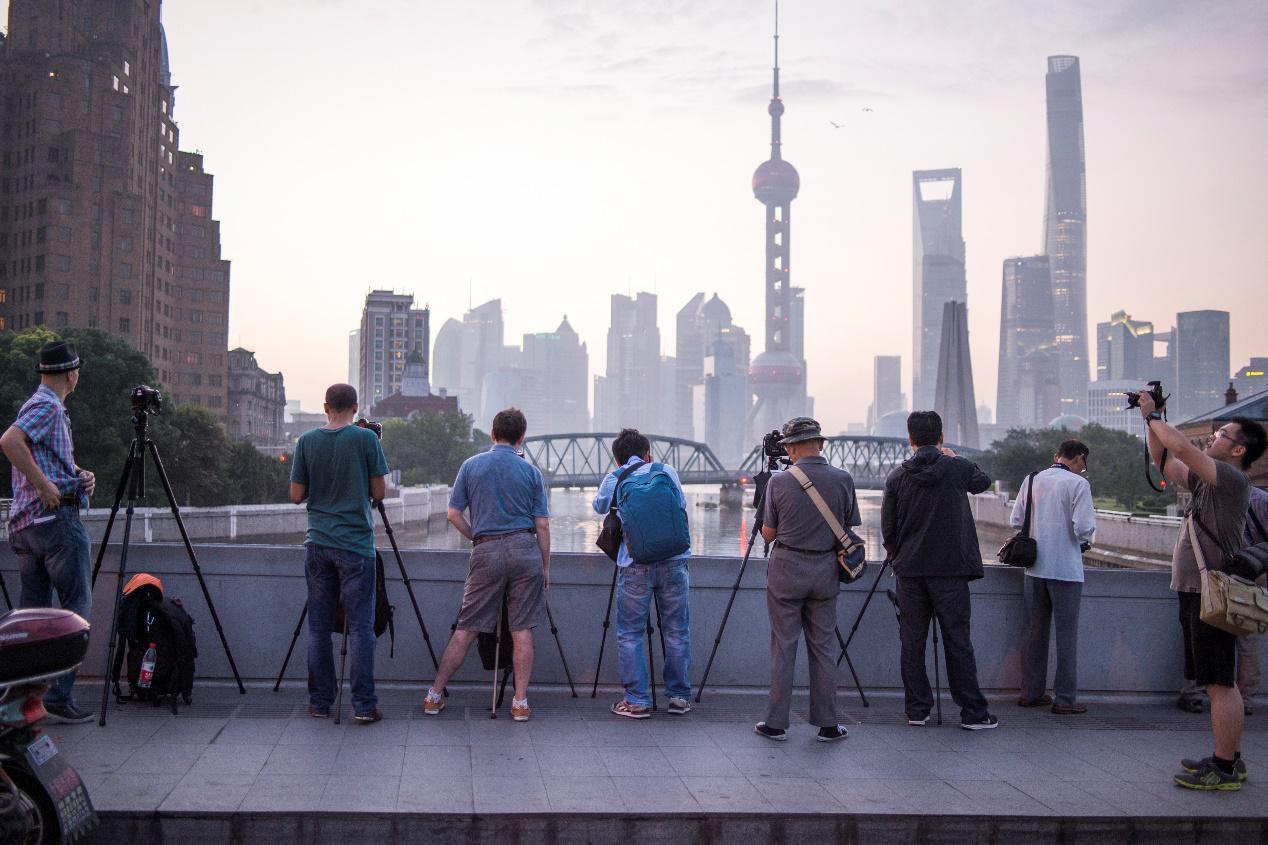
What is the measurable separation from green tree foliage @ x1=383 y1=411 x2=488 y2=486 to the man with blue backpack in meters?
124

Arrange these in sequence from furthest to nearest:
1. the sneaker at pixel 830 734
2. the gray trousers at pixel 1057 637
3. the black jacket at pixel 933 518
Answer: the gray trousers at pixel 1057 637 → the black jacket at pixel 933 518 → the sneaker at pixel 830 734

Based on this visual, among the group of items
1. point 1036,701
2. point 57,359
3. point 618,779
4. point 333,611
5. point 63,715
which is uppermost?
point 57,359

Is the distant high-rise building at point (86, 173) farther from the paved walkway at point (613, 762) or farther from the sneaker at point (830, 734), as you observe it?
the sneaker at point (830, 734)

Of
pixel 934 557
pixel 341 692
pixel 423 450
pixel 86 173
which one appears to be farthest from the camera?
pixel 423 450

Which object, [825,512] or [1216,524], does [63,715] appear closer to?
[825,512]

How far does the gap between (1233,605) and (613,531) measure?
13.0ft

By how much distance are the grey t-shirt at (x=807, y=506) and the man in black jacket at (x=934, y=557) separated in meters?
0.43

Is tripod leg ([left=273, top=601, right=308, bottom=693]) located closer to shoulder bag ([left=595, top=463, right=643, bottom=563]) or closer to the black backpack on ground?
the black backpack on ground

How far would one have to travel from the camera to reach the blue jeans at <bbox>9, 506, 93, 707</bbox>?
23.9ft

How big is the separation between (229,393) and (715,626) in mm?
146249

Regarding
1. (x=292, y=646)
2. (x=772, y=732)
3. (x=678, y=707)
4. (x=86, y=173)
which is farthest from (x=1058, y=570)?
(x=86, y=173)

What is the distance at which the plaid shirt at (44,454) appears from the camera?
713 centimetres

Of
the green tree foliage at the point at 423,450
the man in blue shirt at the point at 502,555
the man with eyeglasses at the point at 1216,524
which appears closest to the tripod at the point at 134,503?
the man in blue shirt at the point at 502,555

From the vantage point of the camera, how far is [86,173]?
100 metres
